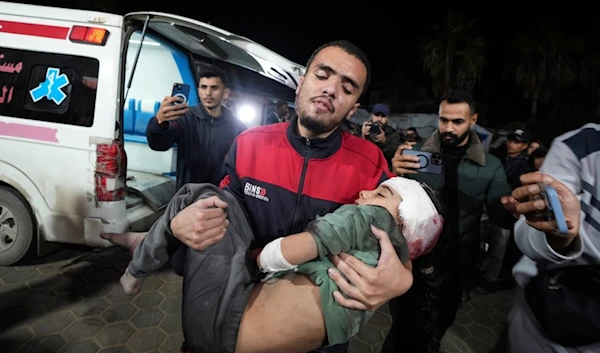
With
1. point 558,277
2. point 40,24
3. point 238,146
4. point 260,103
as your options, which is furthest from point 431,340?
point 260,103

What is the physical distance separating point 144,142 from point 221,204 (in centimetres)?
491

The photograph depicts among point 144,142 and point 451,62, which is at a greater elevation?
point 451,62

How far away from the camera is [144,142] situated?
550cm

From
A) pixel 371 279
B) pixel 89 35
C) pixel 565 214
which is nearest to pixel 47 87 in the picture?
pixel 89 35

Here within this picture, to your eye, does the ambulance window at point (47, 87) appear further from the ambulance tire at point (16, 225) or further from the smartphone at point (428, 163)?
the smartphone at point (428, 163)

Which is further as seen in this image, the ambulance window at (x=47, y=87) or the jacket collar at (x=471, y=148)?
the ambulance window at (x=47, y=87)

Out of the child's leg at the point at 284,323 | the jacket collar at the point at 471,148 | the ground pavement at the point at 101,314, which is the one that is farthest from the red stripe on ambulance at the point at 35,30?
the jacket collar at the point at 471,148

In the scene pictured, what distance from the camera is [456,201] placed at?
2.72 meters

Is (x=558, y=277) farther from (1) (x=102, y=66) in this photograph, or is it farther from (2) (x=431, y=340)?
(1) (x=102, y=66)

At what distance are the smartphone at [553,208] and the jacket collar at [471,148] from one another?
1.60 m

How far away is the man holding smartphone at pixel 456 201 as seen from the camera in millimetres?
2389

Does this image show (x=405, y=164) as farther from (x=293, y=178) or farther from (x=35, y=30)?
(x=35, y=30)

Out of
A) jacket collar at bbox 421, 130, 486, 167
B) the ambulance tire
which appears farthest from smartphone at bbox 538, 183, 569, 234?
the ambulance tire

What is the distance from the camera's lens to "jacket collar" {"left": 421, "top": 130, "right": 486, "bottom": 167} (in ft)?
8.82
